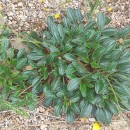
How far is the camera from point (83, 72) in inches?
112

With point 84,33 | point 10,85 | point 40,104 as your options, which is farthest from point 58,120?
point 84,33

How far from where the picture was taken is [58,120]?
119 inches

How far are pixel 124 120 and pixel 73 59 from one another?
71 cm

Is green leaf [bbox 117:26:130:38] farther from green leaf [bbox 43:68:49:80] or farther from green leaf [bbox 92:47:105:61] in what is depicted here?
green leaf [bbox 43:68:49:80]

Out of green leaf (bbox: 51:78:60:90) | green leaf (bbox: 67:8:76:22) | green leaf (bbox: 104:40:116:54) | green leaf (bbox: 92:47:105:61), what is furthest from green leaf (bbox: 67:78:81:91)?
green leaf (bbox: 67:8:76:22)

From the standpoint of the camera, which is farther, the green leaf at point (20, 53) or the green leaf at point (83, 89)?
the green leaf at point (20, 53)

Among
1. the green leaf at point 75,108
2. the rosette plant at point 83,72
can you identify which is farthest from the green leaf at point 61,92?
the green leaf at point 75,108

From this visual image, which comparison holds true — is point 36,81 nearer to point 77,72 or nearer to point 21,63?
point 21,63

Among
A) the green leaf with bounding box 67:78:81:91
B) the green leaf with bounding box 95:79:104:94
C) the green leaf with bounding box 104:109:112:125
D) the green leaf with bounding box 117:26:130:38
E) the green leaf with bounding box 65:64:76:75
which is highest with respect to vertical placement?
the green leaf with bounding box 117:26:130:38

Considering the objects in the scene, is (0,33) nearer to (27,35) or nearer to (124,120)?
(27,35)

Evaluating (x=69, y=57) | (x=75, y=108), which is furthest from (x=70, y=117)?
(x=69, y=57)

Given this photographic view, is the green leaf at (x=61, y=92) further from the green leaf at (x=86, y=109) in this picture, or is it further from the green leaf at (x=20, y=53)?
the green leaf at (x=20, y=53)

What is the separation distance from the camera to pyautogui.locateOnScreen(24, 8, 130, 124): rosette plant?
284 cm

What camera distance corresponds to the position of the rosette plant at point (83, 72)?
2.84 metres
